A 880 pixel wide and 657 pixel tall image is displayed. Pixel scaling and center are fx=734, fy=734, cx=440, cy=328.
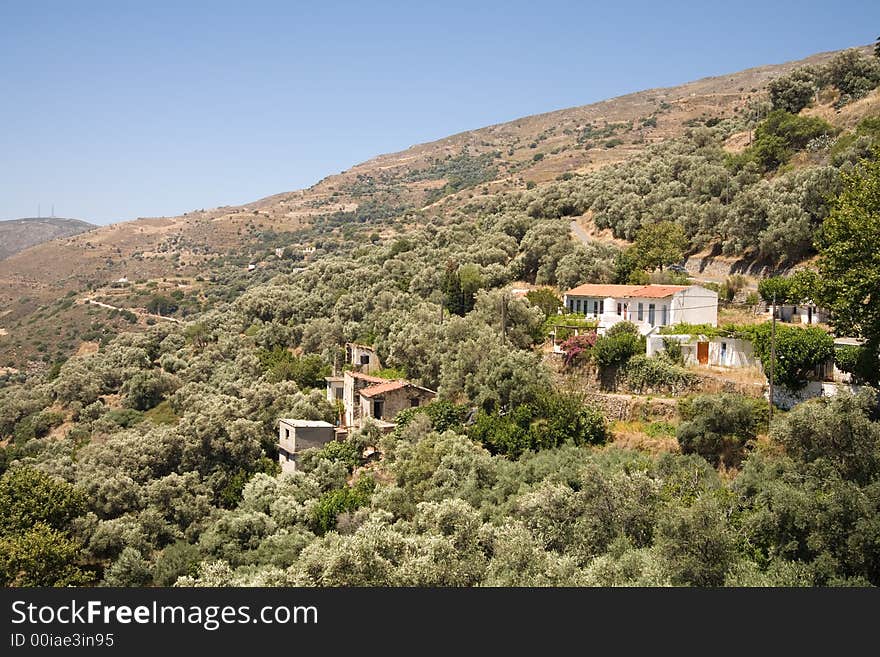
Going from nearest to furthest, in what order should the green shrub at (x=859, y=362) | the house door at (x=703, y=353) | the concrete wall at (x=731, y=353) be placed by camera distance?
1. the green shrub at (x=859, y=362)
2. the concrete wall at (x=731, y=353)
3. the house door at (x=703, y=353)

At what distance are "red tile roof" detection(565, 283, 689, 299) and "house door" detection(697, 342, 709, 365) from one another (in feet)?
13.4

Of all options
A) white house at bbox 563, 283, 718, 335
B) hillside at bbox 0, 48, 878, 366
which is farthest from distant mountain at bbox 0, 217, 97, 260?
white house at bbox 563, 283, 718, 335

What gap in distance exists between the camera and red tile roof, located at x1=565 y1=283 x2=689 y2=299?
31.0 meters

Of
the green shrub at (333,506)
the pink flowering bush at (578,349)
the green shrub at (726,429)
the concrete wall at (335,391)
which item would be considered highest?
the pink flowering bush at (578,349)

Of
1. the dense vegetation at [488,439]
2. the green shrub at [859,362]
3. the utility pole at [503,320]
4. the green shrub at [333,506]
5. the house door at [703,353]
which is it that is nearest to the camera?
the dense vegetation at [488,439]

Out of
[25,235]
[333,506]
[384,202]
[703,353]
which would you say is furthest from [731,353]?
[25,235]

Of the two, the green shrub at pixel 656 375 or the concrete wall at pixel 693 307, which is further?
the concrete wall at pixel 693 307

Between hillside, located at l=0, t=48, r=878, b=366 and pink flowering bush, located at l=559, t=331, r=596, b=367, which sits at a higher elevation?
hillside, located at l=0, t=48, r=878, b=366

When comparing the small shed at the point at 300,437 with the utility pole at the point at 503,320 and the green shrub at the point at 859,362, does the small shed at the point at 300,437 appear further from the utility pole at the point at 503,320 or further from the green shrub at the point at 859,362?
the green shrub at the point at 859,362

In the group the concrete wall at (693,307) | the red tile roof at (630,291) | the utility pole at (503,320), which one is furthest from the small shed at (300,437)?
the concrete wall at (693,307)

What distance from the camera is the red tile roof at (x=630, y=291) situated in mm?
31000

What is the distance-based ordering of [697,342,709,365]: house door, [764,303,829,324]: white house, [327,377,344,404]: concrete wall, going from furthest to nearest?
1. [327,377,344,404]: concrete wall
2. [764,303,829,324]: white house
3. [697,342,709,365]: house door

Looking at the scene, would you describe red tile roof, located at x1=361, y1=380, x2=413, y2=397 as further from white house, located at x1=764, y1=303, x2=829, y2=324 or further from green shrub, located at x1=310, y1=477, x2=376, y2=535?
white house, located at x1=764, y1=303, x2=829, y2=324

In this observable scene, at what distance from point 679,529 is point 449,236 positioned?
4840 centimetres
